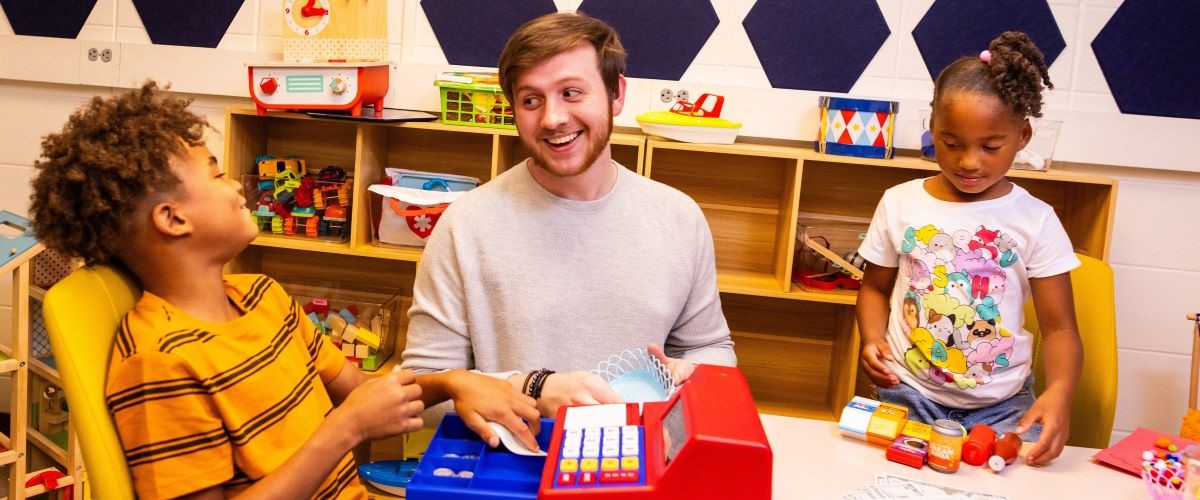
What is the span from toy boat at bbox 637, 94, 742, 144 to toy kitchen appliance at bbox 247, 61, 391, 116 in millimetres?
841

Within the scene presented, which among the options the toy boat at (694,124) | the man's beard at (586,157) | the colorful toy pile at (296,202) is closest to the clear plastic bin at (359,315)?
the colorful toy pile at (296,202)

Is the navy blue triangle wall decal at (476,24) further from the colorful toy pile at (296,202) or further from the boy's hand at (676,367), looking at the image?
the boy's hand at (676,367)

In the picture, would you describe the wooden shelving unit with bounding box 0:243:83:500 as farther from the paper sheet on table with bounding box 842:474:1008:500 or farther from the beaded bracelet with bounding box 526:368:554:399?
the paper sheet on table with bounding box 842:474:1008:500

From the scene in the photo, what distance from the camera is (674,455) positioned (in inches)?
35.8

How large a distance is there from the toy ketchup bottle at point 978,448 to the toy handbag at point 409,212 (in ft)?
5.57

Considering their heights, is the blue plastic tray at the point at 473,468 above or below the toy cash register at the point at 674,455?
below

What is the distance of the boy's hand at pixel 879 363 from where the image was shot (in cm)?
178

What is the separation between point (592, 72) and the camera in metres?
1.64

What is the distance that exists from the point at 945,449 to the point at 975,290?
58 cm

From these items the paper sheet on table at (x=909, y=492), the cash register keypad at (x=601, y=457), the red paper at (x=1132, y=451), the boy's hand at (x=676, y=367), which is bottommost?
the paper sheet on table at (x=909, y=492)

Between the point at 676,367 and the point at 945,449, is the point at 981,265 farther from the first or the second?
the point at 676,367

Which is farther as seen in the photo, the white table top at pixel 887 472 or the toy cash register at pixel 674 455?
the white table top at pixel 887 472

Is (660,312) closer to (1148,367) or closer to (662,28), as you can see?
(662,28)

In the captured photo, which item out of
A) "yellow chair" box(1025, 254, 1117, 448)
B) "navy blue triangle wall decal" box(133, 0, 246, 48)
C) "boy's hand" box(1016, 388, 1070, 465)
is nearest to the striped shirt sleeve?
"boy's hand" box(1016, 388, 1070, 465)
